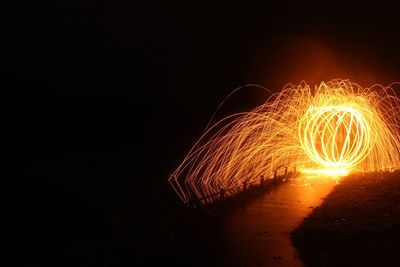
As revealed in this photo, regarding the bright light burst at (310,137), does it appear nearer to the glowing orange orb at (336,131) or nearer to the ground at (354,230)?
the glowing orange orb at (336,131)

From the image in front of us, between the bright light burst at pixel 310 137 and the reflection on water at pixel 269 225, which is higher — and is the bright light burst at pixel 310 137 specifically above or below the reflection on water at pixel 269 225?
above

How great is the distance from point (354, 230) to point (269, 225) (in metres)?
2.05

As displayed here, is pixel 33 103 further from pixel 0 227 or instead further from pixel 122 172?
pixel 0 227

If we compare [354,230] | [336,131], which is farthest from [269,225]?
[336,131]

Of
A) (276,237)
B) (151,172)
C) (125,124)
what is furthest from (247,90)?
(276,237)

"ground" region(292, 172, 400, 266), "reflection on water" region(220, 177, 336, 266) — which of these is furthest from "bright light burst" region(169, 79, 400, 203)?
"ground" region(292, 172, 400, 266)

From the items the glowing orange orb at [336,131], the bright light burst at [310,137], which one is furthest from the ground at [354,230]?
the bright light burst at [310,137]

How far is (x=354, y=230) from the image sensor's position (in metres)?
11.7

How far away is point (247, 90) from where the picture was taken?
60812 mm

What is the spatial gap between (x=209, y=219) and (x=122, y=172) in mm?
16854

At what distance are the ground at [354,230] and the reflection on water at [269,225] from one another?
32 centimetres

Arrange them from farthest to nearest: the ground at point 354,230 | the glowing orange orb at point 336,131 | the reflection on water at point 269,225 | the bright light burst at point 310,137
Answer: the bright light burst at point 310,137, the glowing orange orb at point 336,131, the reflection on water at point 269,225, the ground at point 354,230

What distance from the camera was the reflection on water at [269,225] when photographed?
10.2 m

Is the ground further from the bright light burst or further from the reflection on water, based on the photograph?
the bright light burst
